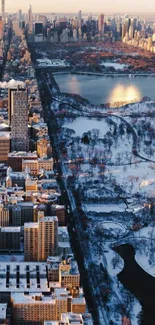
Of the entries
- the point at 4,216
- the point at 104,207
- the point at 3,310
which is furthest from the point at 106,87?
the point at 3,310

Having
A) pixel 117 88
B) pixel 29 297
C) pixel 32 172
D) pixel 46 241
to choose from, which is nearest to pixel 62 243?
pixel 46 241

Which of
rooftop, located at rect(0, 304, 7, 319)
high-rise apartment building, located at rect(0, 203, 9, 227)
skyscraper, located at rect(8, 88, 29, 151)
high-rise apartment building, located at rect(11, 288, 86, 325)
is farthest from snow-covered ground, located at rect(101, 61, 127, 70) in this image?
rooftop, located at rect(0, 304, 7, 319)

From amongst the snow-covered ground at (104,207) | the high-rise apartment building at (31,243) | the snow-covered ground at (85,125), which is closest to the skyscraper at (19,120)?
the snow-covered ground at (85,125)

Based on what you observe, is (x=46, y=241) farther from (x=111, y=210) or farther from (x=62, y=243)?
(x=111, y=210)

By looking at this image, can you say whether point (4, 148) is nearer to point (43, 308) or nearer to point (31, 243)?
point (31, 243)

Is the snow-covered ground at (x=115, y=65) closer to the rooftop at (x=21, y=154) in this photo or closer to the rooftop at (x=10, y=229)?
the rooftop at (x=21, y=154)

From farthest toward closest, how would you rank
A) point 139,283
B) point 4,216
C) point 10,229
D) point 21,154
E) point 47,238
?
1. point 21,154
2. point 4,216
3. point 10,229
4. point 47,238
5. point 139,283

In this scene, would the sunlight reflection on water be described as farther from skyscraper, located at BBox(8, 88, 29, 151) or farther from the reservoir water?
skyscraper, located at BBox(8, 88, 29, 151)
